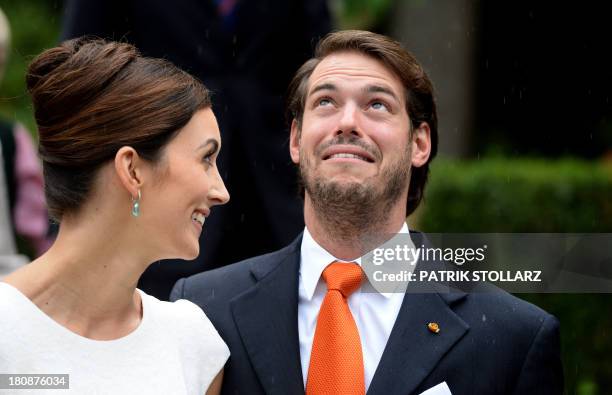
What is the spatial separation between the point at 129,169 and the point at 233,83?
150cm

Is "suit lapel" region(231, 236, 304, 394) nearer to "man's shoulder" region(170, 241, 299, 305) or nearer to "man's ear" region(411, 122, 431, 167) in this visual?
"man's shoulder" region(170, 241, 299, 305)

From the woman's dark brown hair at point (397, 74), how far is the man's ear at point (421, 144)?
27mm

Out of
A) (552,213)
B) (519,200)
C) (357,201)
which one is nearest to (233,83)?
(357,201)

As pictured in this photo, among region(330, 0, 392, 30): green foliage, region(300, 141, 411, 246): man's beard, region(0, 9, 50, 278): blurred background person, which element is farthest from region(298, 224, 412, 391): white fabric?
region(330, 0, 392, 30): green foliage

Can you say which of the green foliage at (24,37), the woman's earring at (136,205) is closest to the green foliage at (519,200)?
the woman's earring at (136,205)

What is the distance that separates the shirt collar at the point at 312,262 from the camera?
13.5 ft

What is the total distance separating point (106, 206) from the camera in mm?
3734

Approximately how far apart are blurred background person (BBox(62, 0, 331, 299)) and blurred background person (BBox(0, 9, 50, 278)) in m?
1.19

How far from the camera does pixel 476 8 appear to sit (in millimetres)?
11820

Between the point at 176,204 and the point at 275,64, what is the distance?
5.27 ft

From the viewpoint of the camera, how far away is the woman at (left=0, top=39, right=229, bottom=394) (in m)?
3.67

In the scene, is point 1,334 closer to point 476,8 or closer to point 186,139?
point 186,139

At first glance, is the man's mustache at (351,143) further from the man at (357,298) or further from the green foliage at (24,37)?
the green foliage at (24,37)

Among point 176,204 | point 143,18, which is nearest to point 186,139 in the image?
point 176,204
